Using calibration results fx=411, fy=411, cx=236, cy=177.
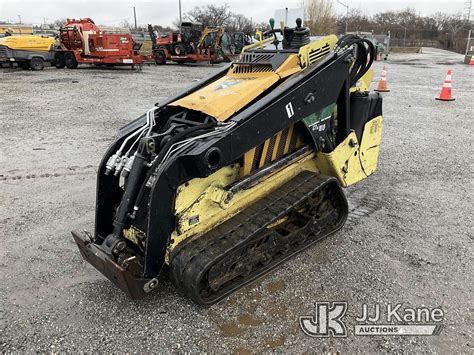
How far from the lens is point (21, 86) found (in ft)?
44.0

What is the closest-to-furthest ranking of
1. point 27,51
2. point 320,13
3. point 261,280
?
point 261,280 < point 27,51 < point 320,13

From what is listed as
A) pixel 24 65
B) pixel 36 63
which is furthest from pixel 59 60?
pixel 24 65

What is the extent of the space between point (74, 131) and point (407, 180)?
5.80m

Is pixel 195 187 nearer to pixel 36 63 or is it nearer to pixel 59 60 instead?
pixel 36 63

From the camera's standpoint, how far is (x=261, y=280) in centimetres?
323

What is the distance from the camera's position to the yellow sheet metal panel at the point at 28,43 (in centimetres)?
1722

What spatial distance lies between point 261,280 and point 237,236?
1.56 feet

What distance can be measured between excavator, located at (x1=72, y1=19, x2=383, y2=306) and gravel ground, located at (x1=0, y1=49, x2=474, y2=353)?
8.2 inches

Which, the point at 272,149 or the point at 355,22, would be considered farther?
the point at 355,22

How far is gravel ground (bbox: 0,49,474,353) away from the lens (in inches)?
105

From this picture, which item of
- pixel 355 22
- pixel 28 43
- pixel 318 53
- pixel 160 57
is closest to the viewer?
pixel 318 53

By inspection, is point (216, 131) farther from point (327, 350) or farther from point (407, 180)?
point (407, 180)

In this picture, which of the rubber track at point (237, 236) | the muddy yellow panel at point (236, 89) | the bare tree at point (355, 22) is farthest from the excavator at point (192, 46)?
the bare tree at point (355, 22)

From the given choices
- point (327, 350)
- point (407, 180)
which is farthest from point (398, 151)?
point (327, 350)
